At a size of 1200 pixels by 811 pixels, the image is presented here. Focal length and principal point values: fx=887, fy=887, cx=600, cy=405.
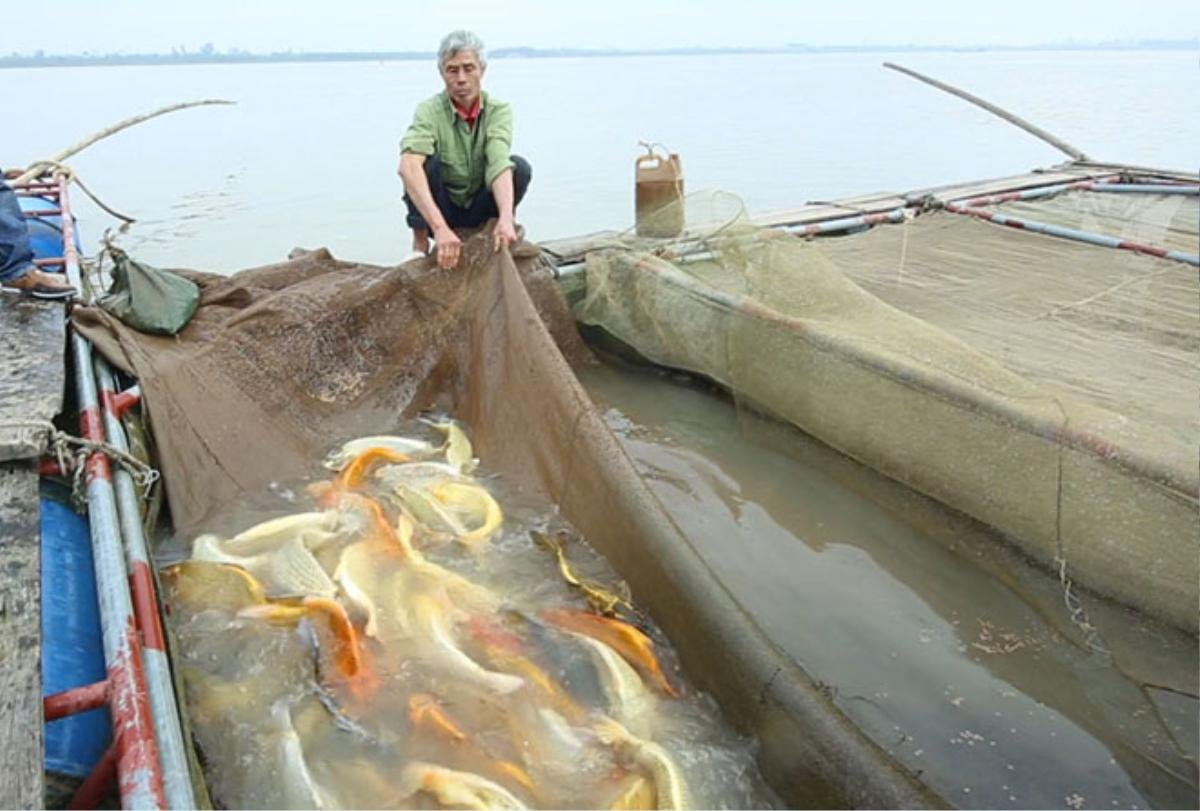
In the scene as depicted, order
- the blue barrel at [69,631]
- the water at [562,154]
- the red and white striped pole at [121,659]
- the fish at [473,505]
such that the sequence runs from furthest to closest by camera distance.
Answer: the water at [562,154]
the fish at [473,505]
the blue barrel at [69,631]
the red and white striped pole at [121,659]

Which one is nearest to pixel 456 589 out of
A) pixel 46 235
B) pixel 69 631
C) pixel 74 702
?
pixel 69 631

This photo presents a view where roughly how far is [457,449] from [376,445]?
42 cm

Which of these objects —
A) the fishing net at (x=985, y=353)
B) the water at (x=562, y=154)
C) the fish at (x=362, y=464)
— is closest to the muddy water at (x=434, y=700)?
the fish at (x=362, y=464)

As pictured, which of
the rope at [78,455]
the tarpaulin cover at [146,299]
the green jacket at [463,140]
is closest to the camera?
the rope at [78,455]

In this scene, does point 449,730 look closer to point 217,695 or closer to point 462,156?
point 217,695

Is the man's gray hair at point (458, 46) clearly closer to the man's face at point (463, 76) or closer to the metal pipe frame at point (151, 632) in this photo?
the man's face at point (463, 76)

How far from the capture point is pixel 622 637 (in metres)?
3.11

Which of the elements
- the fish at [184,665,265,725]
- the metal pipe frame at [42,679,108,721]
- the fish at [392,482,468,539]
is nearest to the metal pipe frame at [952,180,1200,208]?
the fish at [392,482,468,539]

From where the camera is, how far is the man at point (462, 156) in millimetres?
5664

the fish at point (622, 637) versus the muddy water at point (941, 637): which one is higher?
the fish at point (622, 637)

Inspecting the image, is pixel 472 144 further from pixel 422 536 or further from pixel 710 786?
pixel 710 786

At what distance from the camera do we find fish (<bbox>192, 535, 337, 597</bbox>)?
356 cm

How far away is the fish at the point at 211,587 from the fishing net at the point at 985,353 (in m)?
2.79

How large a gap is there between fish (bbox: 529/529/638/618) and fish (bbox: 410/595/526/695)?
0.46 m
